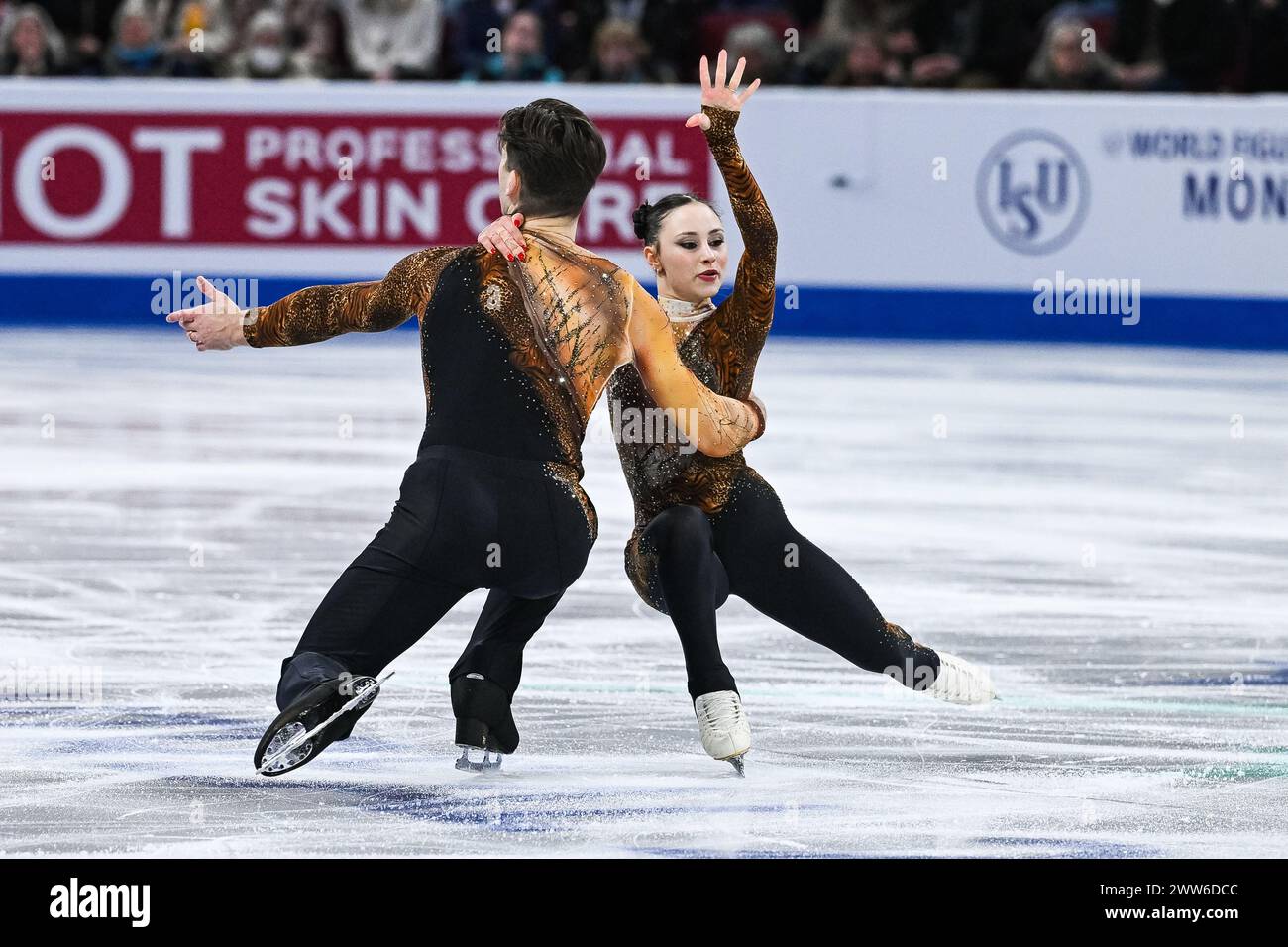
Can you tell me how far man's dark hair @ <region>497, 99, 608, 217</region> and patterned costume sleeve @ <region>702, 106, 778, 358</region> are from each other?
1.01 feet

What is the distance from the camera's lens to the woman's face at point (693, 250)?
4.55 metres

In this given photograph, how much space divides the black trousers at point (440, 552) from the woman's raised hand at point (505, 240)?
37 cm

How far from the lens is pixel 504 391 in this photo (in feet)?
13.5

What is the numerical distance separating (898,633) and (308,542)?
104 inches

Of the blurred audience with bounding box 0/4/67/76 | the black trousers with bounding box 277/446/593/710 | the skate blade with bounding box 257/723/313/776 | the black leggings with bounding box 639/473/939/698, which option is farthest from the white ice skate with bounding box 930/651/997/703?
the blurred audience with bounding box 0/4/67/76

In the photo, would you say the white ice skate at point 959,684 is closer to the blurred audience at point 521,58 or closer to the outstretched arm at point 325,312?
the outstretched arm at point 325,312

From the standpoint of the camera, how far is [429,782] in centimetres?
431

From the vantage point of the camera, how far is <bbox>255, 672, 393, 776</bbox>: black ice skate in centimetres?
388

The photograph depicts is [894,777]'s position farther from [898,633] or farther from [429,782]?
[429,782]

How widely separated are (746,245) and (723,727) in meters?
0.97

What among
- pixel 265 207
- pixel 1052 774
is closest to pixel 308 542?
pixel 1052 774

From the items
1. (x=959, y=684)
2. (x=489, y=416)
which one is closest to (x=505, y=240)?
(x=489, y=416)

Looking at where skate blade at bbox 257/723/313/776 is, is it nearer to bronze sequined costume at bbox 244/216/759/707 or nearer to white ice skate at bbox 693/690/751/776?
bronze sequined costume at bbox 244/216/759/707

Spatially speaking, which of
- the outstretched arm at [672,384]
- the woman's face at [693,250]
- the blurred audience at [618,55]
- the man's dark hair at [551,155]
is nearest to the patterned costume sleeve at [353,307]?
the man's dark hair at [551,155]
